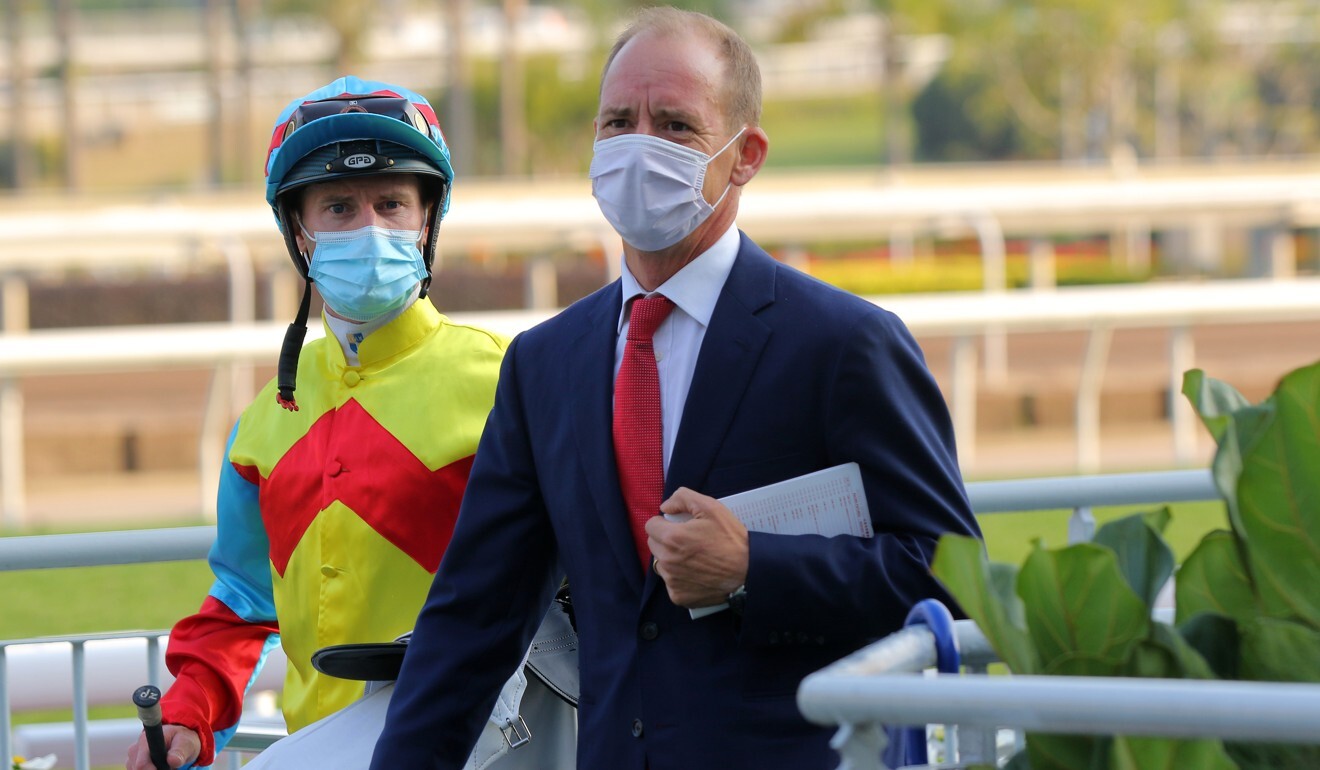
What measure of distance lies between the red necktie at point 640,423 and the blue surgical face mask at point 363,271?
0.55 m

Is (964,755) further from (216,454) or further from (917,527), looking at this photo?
(216,454)

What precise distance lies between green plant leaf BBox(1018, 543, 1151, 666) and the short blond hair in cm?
105

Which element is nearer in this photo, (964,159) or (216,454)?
(216,454)

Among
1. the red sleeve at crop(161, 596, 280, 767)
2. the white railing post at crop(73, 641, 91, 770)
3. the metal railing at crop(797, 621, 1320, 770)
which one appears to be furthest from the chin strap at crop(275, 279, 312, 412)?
the metal railing at crop(797, 621, 1320, 770)

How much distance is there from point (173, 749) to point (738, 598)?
3.38ft

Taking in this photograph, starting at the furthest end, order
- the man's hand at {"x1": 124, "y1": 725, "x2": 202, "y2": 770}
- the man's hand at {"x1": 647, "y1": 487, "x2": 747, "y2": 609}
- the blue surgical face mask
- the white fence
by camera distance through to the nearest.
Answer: the white fence, the blue surgical face mask, the man's hand at {"x1": 124, "y1": 725, "x2": 202, "y2": 770}, the man's hand at {"x1": 647, "y1": 487, "x2": 747, "y2": 609}

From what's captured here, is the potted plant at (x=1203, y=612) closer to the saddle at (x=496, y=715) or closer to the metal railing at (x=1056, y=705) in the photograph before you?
the metal railing at (x=1056, y=705)

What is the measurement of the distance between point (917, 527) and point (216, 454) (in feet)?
17.0

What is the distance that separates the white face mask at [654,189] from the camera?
2248mm

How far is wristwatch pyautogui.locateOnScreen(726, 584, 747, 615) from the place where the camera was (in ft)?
6.64

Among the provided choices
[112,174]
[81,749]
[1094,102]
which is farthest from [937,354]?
[112,174]

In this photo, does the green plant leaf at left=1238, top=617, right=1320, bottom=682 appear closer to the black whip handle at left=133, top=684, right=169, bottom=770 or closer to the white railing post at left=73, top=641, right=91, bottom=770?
the black whip handle at left=133, top=684, right=169, bottom=770

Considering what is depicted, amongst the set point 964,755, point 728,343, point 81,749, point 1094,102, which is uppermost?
point 1094,102

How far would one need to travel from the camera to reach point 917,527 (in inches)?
81.7
